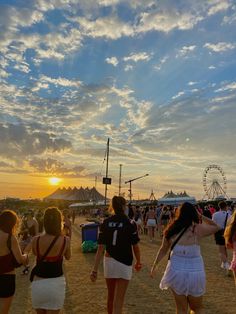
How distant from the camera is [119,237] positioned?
584 cm

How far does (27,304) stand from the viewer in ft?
28.9

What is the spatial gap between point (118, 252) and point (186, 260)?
1.02m

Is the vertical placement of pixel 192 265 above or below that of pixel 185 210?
below

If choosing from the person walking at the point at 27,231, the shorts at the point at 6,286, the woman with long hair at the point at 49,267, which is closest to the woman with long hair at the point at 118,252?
the woman with long hair at the point at 49,267

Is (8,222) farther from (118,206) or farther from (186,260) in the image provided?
(186,260)

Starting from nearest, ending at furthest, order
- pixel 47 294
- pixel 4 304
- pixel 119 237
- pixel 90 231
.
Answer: pixel 47 294, pixel 4 304, pixel 119 237, pixel 90 231

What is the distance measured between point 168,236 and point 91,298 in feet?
14.3

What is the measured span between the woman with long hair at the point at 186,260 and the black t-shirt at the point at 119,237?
621mm

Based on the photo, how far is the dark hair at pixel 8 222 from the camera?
543 cm

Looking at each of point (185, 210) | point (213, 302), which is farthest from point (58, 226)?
point (213, 302)

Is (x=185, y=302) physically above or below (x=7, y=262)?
below

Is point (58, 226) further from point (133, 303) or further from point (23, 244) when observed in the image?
point (23, 244)

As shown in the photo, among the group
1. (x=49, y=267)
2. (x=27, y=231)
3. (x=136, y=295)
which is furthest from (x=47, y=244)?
(x=27, y=231)

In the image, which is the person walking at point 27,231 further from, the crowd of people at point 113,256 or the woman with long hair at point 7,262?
the woman with long hair at point 7,262
